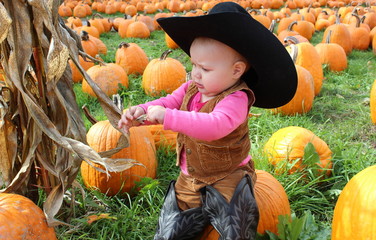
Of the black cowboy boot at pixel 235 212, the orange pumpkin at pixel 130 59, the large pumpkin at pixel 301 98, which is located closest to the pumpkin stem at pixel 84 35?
the orange pumpkin at pixel 130 59

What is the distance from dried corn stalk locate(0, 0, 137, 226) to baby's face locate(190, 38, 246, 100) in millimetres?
594

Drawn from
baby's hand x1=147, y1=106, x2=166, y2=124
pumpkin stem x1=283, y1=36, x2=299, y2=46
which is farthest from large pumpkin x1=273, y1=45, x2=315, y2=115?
baby's hand x1=147, y1=106, x2=166, y2=124

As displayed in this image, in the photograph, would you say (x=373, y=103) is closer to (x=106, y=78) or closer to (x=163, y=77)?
(x=163, y=77)

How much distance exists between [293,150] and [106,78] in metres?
2.65

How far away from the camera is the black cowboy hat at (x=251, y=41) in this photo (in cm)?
170

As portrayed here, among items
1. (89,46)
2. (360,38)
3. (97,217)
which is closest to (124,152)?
(97,217)

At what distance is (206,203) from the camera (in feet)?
6.58

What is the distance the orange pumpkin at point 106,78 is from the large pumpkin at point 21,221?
2796 mm

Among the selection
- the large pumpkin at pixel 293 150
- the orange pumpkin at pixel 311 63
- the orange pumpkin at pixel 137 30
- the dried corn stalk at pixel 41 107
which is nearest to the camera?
the dried corn stalk at pixel 41 107

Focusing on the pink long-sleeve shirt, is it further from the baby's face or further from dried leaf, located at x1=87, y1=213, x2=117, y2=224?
dried leaf, located at x1=87, y1=213, x2=117, y2=224

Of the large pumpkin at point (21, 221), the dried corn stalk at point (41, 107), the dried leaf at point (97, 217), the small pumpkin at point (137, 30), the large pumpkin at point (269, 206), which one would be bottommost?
the small pumpkin at point (137, 30)

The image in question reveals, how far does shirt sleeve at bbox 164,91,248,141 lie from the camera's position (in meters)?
1.69

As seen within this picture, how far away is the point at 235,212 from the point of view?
1.93 metres

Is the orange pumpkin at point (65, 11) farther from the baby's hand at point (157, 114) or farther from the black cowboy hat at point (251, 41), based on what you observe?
the baby's hand at point (157, 114)
